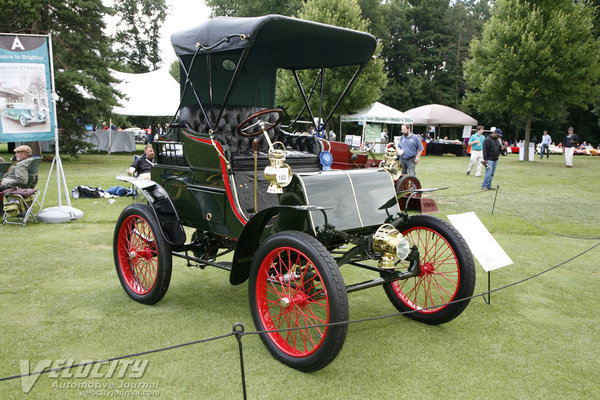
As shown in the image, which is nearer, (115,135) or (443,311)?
(443,311)

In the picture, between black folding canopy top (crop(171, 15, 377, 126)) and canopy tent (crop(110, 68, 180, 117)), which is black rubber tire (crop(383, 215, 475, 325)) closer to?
black folding canopy top (crop(171, 15, 377, 126))

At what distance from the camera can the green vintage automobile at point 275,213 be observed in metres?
3.16

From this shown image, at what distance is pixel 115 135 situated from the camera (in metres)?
23.4

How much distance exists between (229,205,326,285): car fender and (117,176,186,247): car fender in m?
0.70

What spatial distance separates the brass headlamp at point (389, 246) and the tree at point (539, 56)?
2155 centimetres

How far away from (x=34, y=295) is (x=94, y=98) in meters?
14.6

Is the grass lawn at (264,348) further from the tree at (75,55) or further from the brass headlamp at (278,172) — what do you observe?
the tree at (75,55)

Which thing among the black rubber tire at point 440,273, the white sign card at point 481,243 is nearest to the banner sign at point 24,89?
the black rubber tire at point 440,273

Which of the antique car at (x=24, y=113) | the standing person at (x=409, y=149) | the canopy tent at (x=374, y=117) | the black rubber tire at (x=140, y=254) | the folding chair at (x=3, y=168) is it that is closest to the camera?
the black rubber tire at (x=140, y=254)

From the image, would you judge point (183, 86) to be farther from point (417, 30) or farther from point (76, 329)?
point (417, 30)

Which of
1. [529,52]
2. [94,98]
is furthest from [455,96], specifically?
[94,98]

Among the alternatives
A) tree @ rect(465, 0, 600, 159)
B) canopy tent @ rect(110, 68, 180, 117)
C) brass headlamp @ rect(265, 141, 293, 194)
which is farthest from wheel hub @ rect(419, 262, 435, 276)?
tree @ rect(465, 0, 600, 159)

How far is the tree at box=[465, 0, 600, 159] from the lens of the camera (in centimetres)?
2141

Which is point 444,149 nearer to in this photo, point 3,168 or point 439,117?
point 439,117
